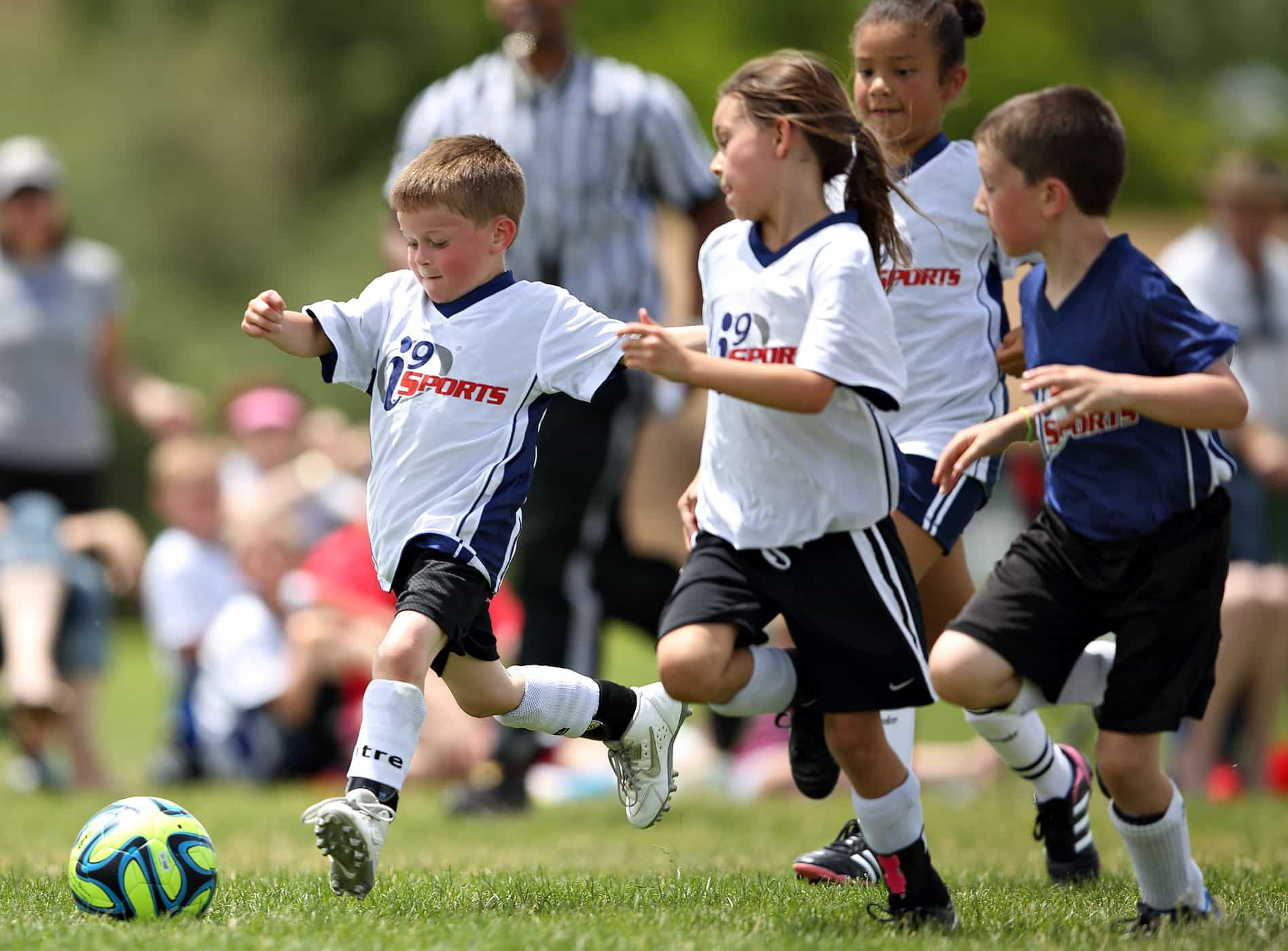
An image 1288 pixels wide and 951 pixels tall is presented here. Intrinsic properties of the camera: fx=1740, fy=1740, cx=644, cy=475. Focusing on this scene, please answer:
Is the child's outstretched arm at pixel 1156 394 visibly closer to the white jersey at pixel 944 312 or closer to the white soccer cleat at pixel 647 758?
the white jersey at pixel 944 312

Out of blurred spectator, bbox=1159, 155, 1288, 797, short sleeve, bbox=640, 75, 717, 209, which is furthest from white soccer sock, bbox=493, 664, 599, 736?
blurred spectator, bbox=1159, 155, 1288, 797

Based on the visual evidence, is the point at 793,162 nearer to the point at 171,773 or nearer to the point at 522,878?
the point at 522,878

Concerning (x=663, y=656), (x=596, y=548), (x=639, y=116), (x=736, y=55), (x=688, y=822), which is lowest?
(x=688, y=822)

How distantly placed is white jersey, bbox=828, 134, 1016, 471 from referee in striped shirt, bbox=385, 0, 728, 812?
2.69 metres

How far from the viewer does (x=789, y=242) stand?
420 centimetres

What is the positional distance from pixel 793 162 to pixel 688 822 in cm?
425

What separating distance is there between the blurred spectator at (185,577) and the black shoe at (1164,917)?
666 cm

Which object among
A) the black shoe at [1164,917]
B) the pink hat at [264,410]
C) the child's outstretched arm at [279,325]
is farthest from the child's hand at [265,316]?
the pink hat at [264,410]

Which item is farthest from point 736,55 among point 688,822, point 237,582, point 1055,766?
point 1055,766

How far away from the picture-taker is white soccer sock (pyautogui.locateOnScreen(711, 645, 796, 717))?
4254mm

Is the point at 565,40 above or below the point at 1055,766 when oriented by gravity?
above

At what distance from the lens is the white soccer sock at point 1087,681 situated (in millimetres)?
4375

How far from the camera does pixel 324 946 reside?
360cm

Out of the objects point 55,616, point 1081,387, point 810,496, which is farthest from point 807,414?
point 55,616
